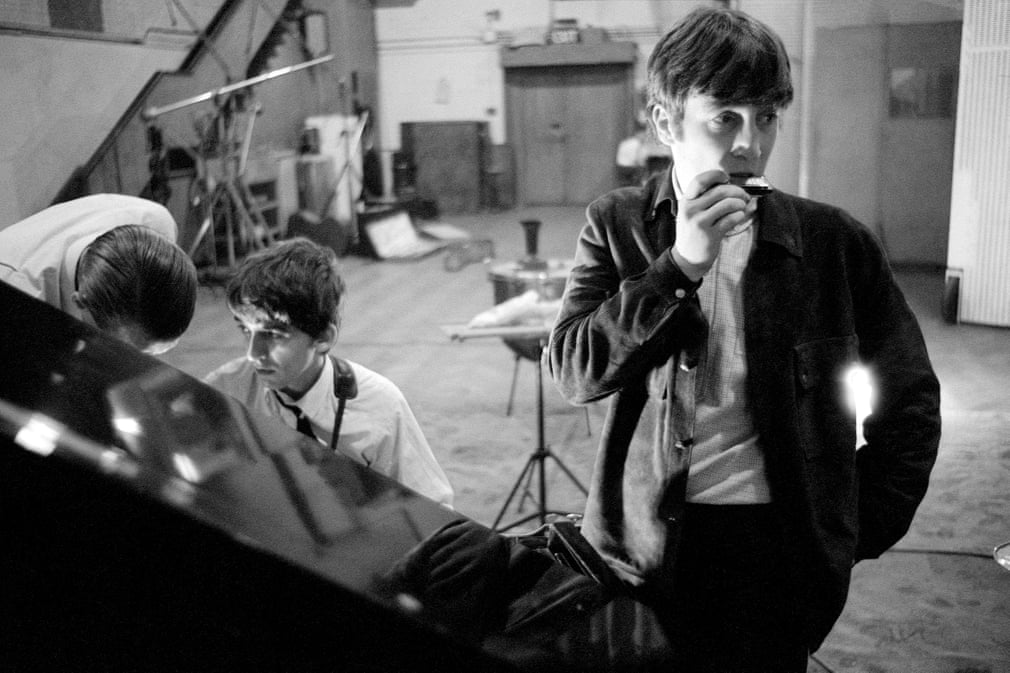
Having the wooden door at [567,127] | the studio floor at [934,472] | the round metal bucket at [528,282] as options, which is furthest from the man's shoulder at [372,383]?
the wooden door at [567,127]

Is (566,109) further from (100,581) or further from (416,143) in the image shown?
Result: (100,581)

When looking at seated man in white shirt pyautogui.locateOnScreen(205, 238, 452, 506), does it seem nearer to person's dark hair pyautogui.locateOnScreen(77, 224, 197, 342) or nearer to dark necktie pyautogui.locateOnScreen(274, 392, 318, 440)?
dark necktie pyautogui.locateOnScreen(274, 392, 318, 440)

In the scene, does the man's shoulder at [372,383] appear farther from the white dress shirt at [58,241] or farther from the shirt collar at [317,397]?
the white dress shirt at [58,241]

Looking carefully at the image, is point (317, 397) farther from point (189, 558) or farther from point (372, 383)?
Result: point (189, 558)

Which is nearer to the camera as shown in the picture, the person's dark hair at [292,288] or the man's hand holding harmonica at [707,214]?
the man's hand holding harmonica at [707,214]

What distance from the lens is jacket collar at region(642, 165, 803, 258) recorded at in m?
1.21

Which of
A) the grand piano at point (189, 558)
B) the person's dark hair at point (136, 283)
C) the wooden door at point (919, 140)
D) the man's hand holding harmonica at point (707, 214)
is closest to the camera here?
the grand piano at point (189, 558)

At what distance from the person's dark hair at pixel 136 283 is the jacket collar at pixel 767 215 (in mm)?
688

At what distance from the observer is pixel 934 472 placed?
4.02 metres

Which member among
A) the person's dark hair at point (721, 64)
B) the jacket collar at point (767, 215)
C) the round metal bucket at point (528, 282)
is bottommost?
the round metal bucket at point (528, 282)

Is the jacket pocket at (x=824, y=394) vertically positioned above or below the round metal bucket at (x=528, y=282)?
above

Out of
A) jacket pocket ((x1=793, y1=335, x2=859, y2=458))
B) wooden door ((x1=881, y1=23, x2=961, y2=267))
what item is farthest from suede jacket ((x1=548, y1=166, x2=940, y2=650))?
wooden door ((x1=881, y1=23, x2=961, y2=267))

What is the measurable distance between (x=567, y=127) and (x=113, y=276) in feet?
45.1

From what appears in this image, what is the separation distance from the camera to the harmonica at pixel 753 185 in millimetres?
1072
